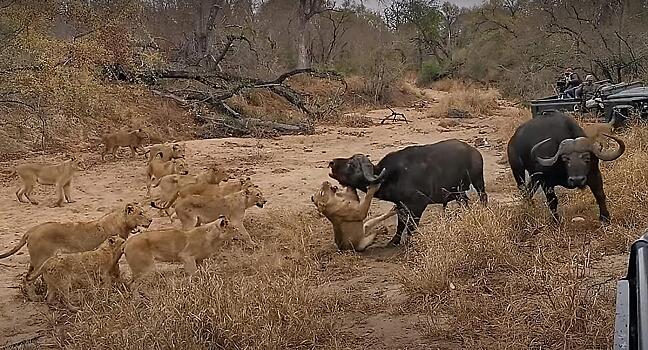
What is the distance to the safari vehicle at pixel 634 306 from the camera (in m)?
2.35

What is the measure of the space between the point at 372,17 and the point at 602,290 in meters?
55.3

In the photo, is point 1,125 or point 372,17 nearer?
point 1,125

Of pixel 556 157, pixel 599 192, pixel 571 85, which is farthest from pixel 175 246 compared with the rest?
pixel 571 85

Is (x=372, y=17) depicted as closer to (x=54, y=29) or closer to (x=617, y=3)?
(x=617, y=3)

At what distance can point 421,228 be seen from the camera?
976 centimetres

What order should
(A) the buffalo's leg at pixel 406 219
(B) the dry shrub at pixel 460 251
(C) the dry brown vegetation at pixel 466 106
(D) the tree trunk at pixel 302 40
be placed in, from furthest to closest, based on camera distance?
(D) the tree trunk at pixel 302 40, (C) the dry brown vegetation at pixel 466 106, (A) the buffalo's leg at pixel 406 219, (B) the dry shrub at pixel 460 251

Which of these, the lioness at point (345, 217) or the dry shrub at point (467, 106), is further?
the dry shrub at point (467, 106)

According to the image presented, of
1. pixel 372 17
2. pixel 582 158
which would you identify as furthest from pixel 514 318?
pixel 372 17

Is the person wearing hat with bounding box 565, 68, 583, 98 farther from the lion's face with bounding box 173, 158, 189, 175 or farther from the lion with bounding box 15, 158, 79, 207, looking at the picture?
the lion with bounding box 15, 158, 79, 207

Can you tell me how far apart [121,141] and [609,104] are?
418 inches

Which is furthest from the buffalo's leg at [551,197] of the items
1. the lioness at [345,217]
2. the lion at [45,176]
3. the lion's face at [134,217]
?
the lion at [45,176]

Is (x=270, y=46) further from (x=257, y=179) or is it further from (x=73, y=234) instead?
(x=73, y=234)

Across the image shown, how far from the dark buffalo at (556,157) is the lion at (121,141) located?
387 inches

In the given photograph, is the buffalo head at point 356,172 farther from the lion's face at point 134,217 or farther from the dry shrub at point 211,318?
the dry shrub at point 211,318
